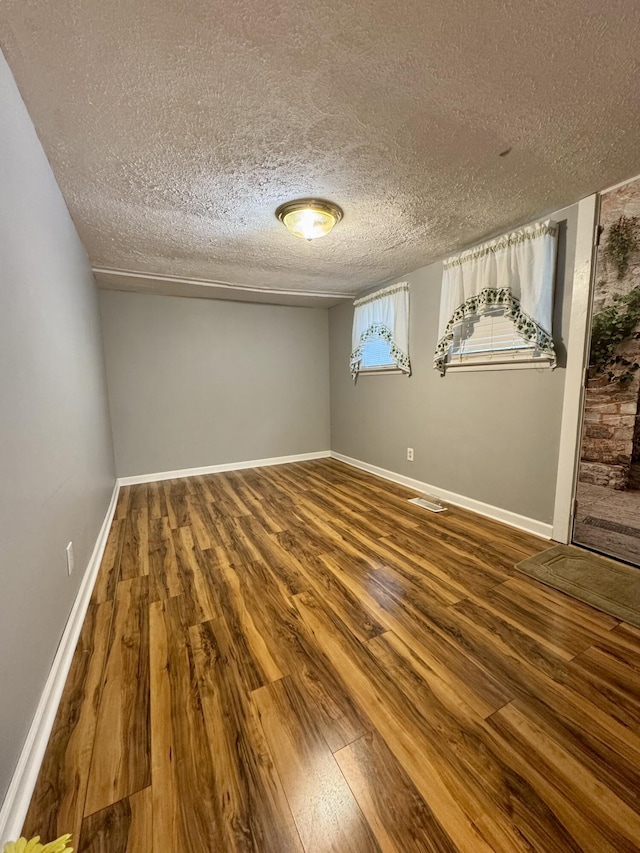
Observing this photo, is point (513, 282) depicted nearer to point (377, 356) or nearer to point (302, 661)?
point (377, 356)

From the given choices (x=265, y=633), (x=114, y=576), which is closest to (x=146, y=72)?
(x=265, y=633)

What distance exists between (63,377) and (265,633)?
1.56 m

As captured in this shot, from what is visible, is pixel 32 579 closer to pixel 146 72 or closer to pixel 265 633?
pixel 265 633

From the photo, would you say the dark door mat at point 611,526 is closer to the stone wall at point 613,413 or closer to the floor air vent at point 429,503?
the stone wall at point 613,413

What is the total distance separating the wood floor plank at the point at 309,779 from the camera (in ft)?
2.65

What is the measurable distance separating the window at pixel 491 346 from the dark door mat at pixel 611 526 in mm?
1509

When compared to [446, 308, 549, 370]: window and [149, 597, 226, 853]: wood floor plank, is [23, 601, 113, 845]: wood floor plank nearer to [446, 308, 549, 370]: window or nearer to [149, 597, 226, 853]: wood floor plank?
[149, 597, 226, 853]: wood floor plank

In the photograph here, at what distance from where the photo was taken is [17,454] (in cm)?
99

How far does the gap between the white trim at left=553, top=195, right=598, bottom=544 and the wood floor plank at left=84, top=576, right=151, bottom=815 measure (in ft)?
8.26

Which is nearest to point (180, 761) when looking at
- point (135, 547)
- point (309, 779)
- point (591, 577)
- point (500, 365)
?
point (309, 779)

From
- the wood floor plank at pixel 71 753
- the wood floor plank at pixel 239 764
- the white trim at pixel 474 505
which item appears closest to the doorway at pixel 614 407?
the white trim at pixel 474 505

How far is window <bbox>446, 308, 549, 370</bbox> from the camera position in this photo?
93.0 inches

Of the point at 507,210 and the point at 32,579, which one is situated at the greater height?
the point at 507,210

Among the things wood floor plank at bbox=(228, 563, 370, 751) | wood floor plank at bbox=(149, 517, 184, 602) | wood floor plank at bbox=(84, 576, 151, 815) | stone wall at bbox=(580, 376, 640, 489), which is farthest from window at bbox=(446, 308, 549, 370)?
wood floor plank at bbox=(84, 576, 151, 815)
